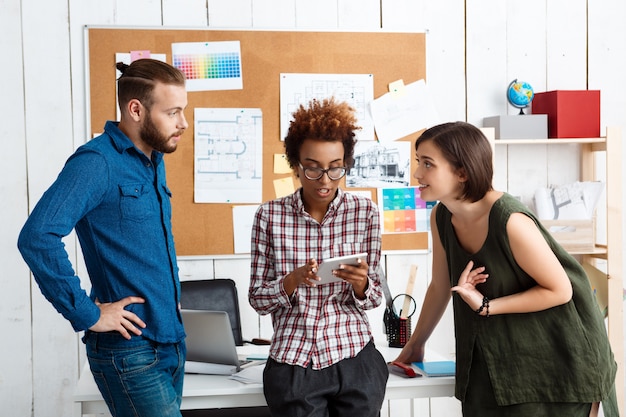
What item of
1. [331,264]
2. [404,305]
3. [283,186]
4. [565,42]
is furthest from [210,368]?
[565,42]

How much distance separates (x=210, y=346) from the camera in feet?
6.95

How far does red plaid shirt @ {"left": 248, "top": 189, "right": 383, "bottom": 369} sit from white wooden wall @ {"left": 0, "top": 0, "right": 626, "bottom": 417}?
139 centimetres

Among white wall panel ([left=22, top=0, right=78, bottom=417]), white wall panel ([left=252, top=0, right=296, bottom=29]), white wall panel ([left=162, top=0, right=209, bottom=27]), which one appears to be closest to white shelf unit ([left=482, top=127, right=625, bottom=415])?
white wall panel ([left=252, top=0, right=296, bottom=29])

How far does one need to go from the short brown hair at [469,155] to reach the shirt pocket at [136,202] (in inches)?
31.0

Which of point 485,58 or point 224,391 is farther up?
point 485,58

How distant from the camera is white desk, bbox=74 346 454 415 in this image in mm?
1951

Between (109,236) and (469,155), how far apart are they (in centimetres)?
95

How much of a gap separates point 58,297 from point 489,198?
3.72 ft

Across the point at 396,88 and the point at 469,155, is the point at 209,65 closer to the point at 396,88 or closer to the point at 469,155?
the point at 396,88

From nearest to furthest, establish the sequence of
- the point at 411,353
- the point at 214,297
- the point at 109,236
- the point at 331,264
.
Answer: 1. the point at 109,236
2. the point at 331,264
3. the point at 411,353
4. the point at 214,297

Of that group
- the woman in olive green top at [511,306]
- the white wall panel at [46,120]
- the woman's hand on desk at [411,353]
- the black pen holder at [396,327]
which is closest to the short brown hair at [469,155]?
the woman in olive green top at [511,306]

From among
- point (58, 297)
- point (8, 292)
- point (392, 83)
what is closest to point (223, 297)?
point (8, 292)

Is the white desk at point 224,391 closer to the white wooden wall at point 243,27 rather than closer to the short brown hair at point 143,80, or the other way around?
the short brown hair at point 143,80

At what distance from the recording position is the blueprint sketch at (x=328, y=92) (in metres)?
3.32
